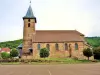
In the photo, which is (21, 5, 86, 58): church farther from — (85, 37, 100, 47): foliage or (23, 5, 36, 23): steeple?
(85, 37, 100, 47): foliage

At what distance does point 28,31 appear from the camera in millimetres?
63656

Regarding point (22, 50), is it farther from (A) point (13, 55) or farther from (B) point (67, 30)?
(B) point (67, 30)

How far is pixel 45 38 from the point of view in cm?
6388

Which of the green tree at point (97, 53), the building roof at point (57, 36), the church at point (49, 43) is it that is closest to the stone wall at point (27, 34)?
the church at point (49, 43)

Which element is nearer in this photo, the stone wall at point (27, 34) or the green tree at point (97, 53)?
the green tree at point (97, 53)

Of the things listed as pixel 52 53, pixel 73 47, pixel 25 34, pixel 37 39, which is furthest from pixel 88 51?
pixel 25 34

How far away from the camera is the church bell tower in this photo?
206 ft

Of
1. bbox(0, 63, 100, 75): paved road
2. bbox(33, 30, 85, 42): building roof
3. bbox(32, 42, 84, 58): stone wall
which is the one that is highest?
bbox(33, 30, 85, 42): building roof

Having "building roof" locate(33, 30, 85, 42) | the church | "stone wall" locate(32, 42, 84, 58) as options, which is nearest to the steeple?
the church

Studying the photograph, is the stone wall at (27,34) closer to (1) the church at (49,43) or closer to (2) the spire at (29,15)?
(1) the church at (49,43)

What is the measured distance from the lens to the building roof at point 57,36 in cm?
6334

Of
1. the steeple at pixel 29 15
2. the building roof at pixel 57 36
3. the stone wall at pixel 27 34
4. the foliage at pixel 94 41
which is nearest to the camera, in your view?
the stone wall at pixel 27 34

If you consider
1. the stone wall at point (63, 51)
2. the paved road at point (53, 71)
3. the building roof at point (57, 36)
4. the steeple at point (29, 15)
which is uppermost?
the steeple at point (29, 15)

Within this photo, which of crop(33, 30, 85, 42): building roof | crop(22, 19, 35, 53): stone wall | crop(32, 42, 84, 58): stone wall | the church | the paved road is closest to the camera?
the paved road
